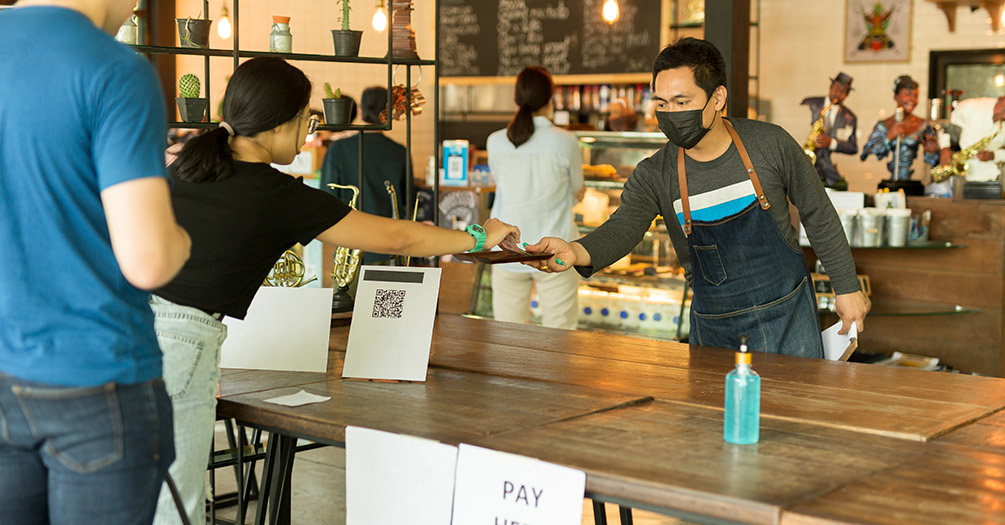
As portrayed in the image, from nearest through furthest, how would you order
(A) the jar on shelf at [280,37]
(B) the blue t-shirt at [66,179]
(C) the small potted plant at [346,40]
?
(B) the blue t-shirt at [66,179] → (A) the jar on shelf at [280,37] → (C) the small potted plant at [346,40]

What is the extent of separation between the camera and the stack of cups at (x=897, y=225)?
499 centimetres

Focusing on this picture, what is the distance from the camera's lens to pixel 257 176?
2.28 meters

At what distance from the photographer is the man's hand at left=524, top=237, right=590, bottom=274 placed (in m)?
3.18

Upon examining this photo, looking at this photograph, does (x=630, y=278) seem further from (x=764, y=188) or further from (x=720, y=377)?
(x=720, y=377)

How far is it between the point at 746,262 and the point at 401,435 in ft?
4.76

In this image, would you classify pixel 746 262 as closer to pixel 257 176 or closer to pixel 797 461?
pixel 797 461

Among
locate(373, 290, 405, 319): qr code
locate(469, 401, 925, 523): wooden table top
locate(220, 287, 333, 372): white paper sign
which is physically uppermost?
locate(373, 290, 405, 319): qr code

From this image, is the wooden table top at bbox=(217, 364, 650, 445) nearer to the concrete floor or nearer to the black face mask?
the black face mask

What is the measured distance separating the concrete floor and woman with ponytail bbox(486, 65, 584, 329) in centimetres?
137

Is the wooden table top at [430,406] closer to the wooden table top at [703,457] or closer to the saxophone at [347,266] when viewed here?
the wooden table top at [703,457]

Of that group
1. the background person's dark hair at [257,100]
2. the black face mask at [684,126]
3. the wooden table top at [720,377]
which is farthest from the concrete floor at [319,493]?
the background person's dark hair at [257,100]

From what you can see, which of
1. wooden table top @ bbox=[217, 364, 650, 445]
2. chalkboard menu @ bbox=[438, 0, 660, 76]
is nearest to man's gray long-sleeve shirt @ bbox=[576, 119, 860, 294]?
wooden table top @ bbox=[217, 364, 650, 445]

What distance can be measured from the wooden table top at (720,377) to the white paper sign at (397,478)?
2.11ft

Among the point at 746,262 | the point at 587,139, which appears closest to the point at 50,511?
the point at 746,262
